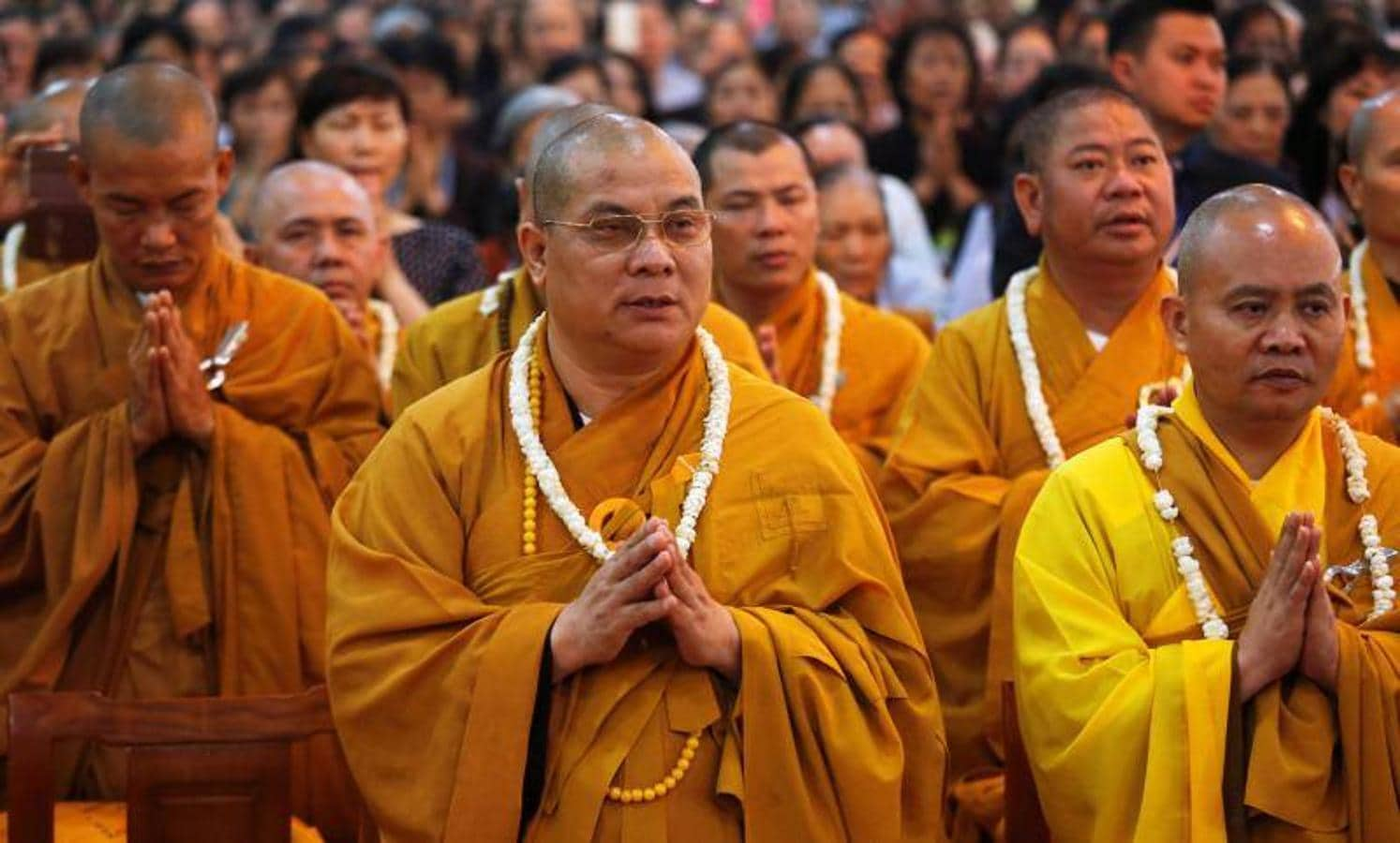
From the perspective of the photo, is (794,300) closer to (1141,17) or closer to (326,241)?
(326,241)

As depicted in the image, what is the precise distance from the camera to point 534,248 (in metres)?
4.30

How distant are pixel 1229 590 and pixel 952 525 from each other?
4.26ft

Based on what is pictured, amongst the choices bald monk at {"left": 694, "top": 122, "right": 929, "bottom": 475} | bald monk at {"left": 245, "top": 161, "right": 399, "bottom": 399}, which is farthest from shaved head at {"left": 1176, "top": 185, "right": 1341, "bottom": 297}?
bald monk at {"left": 245, "top": 161, "right": 399, "bottom": 399}

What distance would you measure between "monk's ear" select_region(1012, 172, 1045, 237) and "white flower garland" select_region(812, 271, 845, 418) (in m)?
0.70

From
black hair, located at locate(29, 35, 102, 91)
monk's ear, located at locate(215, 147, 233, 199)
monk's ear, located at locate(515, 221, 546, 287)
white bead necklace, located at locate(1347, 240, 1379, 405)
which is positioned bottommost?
white bead necklace, located at locate(1347, 240, 1379, 405)

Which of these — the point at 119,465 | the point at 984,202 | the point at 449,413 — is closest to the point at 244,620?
the point at 119,465

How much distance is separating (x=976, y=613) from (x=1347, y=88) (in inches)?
130

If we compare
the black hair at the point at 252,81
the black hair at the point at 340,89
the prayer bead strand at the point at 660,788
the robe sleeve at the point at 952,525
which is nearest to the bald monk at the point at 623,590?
the prayer bead strand at the point at 660,788

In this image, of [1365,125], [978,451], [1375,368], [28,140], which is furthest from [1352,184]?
[28,140]

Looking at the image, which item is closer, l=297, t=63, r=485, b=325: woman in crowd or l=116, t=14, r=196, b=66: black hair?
l=297, t=63, r=485, b=325: woman in crowd

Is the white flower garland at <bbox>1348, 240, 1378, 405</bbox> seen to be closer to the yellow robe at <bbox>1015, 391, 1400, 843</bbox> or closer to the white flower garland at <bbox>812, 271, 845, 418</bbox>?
the yellow robe at <bbox>1015, 391, 1400, 843</bbox>

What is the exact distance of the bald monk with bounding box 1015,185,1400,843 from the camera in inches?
150

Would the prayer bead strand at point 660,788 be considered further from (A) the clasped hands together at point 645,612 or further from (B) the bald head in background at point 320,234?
(B) the bald head in background at point 320,234

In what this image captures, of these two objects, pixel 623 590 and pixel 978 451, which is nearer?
pixel 623 590
